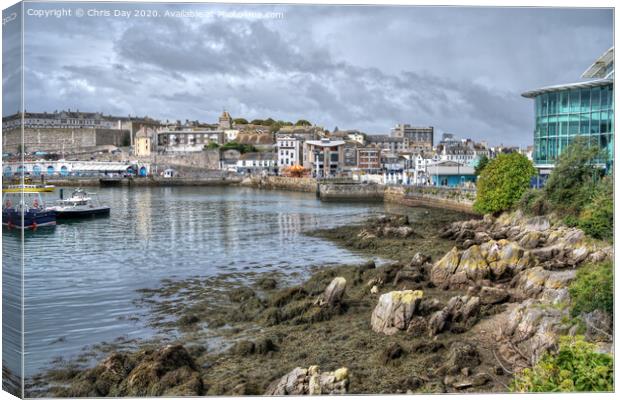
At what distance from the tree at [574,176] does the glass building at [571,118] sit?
0.70 feet

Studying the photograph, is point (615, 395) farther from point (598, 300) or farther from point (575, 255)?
point (575, 255)

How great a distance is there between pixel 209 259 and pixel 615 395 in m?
6.92

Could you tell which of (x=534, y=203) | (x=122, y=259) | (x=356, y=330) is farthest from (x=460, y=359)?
(x=534, y=203)

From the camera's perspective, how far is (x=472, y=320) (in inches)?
259

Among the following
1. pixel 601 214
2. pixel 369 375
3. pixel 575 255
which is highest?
pixel 601 214

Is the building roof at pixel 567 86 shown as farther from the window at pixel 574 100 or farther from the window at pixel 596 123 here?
the window at pixel 596 123

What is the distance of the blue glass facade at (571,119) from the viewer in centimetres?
1172

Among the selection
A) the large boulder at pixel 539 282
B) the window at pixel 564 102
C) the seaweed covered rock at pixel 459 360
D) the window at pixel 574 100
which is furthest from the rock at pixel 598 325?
the window at pixel 564 102

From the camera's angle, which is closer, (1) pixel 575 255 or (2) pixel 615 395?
(2) pixel 615 395

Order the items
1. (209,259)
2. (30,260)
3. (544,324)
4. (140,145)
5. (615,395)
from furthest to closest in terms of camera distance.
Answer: (140,145) → (209,259) → (30,260) → (544,324) → (615,395)

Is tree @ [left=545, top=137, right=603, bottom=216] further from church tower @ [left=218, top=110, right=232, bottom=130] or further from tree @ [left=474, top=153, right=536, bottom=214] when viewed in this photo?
church tower @ [left=218, top=110, right=232, bottom=130]

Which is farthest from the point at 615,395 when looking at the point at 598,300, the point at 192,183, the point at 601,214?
the point at 192,183

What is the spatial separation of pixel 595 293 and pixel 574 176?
6.60 m

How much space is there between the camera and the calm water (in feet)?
21.7
